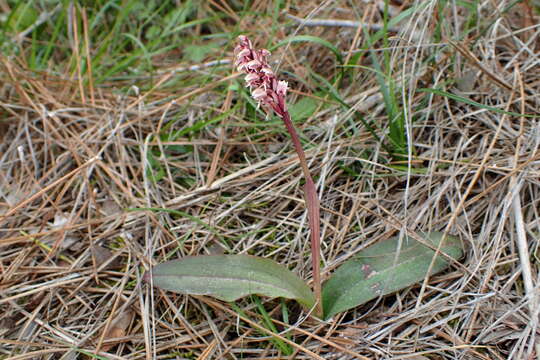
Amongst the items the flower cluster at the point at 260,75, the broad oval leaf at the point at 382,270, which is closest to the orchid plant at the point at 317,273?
the broad oval leaf at the point at 382,270

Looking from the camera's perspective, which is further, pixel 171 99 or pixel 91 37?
pixel 91 37

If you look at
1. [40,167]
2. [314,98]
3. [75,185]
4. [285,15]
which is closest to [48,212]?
[75,185]

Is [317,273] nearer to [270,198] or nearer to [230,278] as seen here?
[230,278]

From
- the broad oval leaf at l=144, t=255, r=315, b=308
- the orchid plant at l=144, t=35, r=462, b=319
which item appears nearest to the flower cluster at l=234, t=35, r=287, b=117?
the orchid plant at l=144, t=35, r=462, b=319

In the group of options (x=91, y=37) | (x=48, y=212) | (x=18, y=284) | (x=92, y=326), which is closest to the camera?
(x=92, y=326)

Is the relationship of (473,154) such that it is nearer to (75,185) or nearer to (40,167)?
(75,185)

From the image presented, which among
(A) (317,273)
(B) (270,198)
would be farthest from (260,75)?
(B) (270,198)

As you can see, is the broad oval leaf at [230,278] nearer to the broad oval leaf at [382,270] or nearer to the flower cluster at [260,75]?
the broad oval leaf at [382,270]
